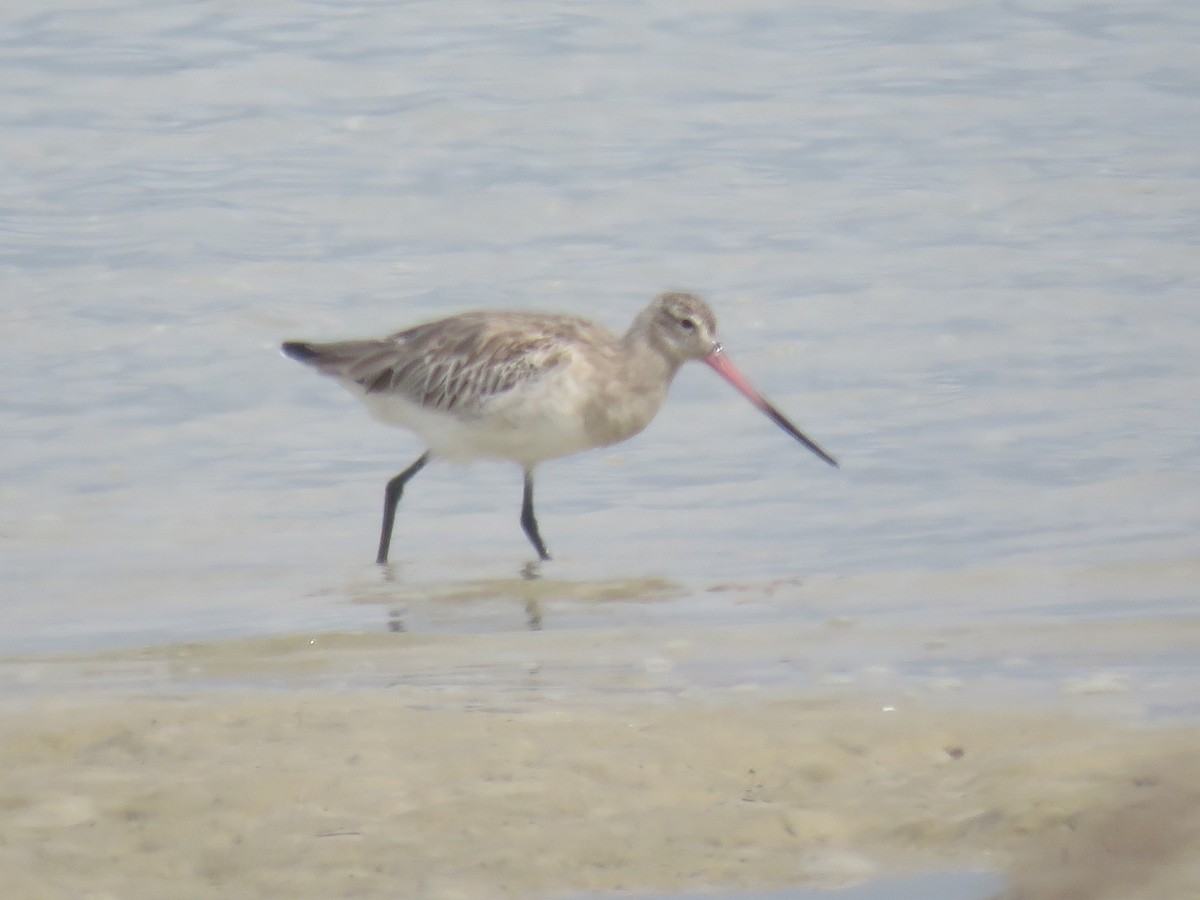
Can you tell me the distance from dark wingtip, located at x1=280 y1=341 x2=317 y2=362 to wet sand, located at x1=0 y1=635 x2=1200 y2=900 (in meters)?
3.52

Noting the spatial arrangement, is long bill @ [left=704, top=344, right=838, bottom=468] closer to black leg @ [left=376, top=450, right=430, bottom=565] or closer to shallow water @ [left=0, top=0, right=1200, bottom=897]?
shallow water @ [left=0, top=0, right=1200, bottom=897]

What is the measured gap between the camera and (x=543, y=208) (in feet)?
45.6

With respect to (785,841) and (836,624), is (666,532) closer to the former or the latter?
(836,624)

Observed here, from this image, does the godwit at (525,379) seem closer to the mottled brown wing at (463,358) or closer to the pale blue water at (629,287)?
the mottled brown wing at (463,358)

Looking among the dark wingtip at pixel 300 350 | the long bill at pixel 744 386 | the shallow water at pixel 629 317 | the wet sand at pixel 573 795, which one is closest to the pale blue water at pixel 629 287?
the shallow water at pixel 629 317

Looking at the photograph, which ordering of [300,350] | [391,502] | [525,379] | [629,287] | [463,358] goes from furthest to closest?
[629,287] → [300,350] → [391,502] → [463,358] → [525,379]

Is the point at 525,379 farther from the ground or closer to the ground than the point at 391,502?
farther from the ground

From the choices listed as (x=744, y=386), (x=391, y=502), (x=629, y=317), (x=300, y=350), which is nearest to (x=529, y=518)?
(x=391, y=502)

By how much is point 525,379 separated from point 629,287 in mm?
4190

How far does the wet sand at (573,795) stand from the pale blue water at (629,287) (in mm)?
1164

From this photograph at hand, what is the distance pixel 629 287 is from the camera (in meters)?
12.2

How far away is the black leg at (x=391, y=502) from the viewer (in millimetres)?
8406

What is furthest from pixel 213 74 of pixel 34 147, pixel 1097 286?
pixel 1097 286

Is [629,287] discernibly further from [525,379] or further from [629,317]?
[525,379]
